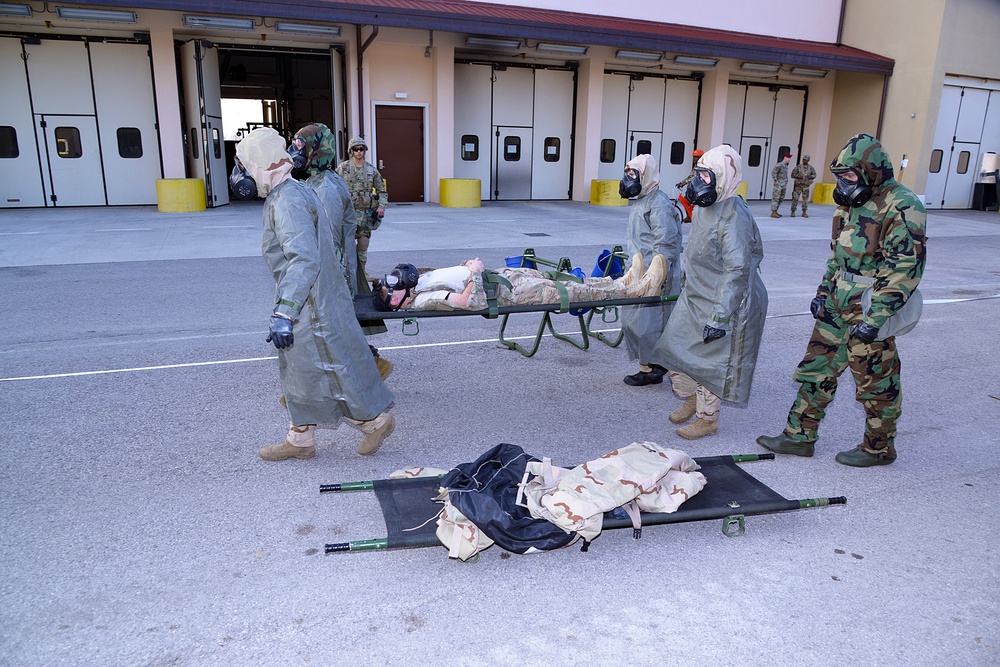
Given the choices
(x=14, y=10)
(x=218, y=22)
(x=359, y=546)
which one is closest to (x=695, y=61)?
(x=218, y=22)

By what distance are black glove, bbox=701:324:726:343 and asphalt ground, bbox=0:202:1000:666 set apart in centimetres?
Result: 81

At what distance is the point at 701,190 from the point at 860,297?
3.82 ft

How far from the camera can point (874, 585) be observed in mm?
3418

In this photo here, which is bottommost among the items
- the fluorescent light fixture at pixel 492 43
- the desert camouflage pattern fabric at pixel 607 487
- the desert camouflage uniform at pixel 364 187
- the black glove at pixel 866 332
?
the desert camouflage pattern fabric at pixel 607 487

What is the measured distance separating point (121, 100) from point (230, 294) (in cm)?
1245

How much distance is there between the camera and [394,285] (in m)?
5.24

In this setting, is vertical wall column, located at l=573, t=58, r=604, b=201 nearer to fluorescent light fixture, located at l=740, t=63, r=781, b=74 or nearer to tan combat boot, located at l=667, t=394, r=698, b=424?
fluorescent light fixture, located at l=740, t=63, r=781, b=74

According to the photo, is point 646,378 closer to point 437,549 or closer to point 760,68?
point 437,549

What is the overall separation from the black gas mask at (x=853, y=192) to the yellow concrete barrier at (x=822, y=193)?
24.1 m

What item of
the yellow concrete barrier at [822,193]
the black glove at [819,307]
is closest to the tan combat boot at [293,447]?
the black glove at [819,307]

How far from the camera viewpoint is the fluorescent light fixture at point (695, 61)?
22.3 metres

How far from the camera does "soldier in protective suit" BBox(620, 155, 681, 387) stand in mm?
6000

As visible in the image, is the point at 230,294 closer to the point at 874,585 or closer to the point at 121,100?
the point at 874,585

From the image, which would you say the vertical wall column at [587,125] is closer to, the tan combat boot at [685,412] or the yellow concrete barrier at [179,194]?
the yellow concrete barrier at [179,194]
